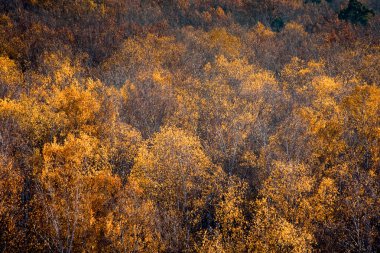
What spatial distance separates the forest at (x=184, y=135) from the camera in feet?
85.5

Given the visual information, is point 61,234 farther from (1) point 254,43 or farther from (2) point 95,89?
(1) point 254,43

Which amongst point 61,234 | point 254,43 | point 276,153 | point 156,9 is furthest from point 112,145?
point 156,9

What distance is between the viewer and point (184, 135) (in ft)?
127

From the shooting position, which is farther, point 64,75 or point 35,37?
Result: point 35,37

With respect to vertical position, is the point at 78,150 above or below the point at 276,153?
below

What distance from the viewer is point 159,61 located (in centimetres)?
7594

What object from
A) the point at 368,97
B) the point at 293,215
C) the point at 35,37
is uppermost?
the point at 368,97

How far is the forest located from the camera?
2606 cm

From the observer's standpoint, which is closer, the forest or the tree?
the forest

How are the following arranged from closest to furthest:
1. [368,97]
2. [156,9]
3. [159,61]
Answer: [368,97]
[159,61]
[156,9]

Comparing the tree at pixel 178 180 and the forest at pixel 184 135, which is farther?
the tree at pixel 178 180

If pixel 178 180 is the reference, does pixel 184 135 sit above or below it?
above

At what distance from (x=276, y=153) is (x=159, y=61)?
4708 cm

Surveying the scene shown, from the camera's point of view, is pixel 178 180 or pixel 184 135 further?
pixel 184 135
